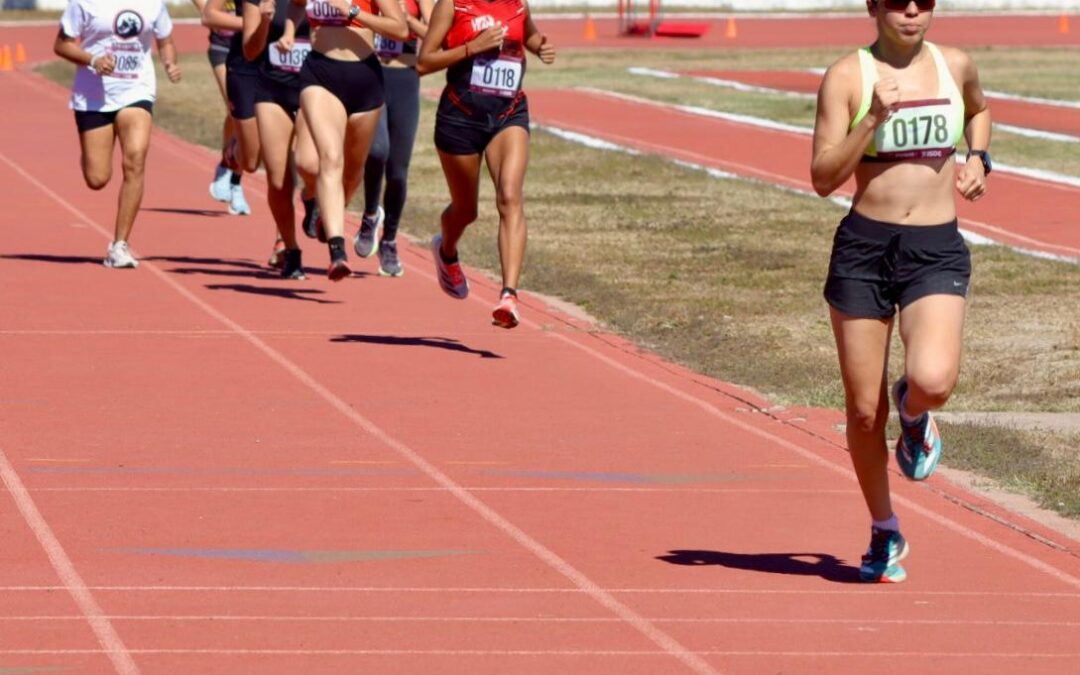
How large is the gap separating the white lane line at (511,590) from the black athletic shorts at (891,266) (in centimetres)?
85

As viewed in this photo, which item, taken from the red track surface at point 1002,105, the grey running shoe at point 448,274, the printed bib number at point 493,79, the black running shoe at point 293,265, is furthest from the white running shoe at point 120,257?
the red track surface at point 1002,105

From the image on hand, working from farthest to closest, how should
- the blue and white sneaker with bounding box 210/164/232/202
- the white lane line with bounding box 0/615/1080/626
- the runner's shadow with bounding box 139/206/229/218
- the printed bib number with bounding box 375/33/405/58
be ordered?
the blue and white sneaker with bounding box 210/164/232/202 → the runner's shadow with bounding box 139/206/229/218 → the printed bib number with bounding box 375/33/405/58 → the white lane line with bounding box 0/615/1080/626

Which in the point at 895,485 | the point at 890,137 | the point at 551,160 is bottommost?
the point at 551,160

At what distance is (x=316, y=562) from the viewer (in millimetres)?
7637

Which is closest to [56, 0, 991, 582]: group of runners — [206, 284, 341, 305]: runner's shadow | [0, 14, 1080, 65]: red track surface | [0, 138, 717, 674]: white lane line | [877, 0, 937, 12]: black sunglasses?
[877, 0, 937, 12]: black sunglasses

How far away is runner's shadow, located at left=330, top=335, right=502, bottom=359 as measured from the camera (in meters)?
12.4

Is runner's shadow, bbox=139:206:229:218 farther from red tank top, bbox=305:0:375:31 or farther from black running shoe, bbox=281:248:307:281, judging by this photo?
red tank top, bbox=305:0:375:31

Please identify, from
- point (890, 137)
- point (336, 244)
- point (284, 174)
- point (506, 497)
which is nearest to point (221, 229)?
point (284, 174)

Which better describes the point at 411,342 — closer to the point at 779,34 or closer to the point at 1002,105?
the point at 1002,105

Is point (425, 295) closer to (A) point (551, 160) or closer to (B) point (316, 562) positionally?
(B) point (316, 562)

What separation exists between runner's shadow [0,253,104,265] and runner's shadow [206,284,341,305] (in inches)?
57.3

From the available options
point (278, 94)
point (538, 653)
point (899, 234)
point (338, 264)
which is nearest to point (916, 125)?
point (899, 234)

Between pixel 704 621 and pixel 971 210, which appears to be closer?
pixel 704 621

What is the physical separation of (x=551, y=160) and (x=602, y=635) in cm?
1713
